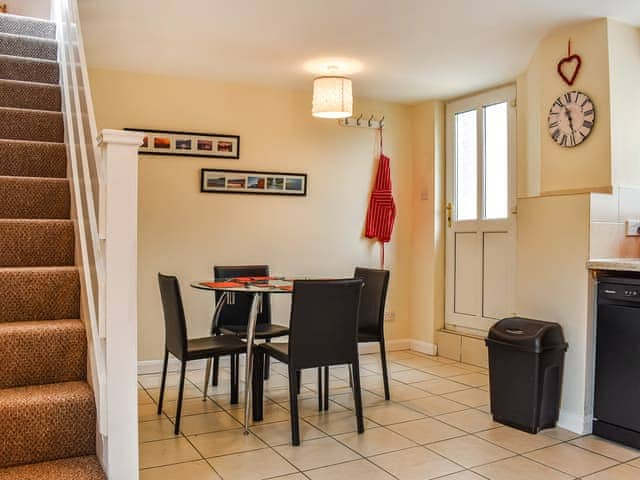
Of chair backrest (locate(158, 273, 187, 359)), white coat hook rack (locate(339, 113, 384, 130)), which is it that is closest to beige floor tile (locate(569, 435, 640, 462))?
chair backrest (locate(158, 273, 187, 359))

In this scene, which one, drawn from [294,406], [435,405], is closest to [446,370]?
[435,405]

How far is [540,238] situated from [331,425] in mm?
1666

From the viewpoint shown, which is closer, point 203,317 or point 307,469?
point 307,469

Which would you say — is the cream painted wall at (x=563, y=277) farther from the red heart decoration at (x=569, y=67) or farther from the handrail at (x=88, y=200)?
the handrail at (x=88, y=200)

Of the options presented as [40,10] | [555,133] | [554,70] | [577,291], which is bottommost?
[577,291]

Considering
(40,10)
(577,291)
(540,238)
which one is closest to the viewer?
(577,291)

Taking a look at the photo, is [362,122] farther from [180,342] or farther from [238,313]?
[180,342]

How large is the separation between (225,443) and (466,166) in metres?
3.28

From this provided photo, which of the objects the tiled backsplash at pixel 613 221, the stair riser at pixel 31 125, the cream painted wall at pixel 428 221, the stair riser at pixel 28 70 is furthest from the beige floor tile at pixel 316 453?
the stair riser at pixel 28 70

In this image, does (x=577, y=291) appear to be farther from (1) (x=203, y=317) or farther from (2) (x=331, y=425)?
(1) (x=203, y=317)

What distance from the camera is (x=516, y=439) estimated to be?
314 cm

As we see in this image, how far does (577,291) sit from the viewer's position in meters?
3.24

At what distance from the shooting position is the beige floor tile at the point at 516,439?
3.02 meters

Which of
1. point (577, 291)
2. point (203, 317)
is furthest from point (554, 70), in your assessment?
point (203, 317)
